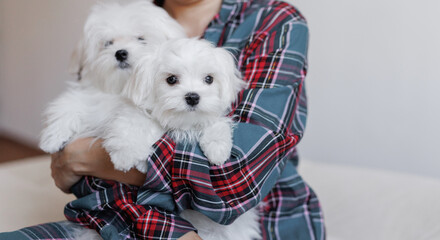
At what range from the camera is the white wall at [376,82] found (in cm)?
213

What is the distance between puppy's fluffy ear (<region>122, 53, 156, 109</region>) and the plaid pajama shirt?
4.5 inches

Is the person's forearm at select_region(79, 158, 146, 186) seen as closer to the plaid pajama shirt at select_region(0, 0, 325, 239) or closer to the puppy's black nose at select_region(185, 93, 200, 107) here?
the plaid pajama shirt at select_region(0, 0, 325, 239)

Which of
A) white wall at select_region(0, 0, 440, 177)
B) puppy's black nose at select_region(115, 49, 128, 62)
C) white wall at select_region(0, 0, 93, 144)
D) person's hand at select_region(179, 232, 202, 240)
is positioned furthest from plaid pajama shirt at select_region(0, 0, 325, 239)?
white wall at select_region(0, 0, 93, 144)

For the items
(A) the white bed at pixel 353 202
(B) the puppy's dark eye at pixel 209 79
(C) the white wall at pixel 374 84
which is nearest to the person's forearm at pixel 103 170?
(B) the puppy's dark eye at pixel 209 79

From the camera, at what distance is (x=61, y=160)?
4.22 feet

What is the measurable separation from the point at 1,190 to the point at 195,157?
113 cm

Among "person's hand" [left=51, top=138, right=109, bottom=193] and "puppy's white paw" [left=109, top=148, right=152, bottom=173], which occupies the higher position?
"puppy's white paw" [left=109, top=148, right=152, bottom=173]

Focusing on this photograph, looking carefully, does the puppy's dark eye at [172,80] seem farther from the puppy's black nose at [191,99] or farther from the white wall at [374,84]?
the white wall at [374,84]

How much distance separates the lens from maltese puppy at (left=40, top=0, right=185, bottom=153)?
4.10ft

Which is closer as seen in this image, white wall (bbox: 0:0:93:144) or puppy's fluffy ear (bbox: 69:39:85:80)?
puppy's fluffy ear (bbox: 69:39:85:80)

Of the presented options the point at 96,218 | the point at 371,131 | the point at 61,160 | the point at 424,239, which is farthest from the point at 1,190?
the point at 371,131

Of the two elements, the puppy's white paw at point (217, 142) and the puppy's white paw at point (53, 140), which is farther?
the puppy's white paw at point (53, 140)

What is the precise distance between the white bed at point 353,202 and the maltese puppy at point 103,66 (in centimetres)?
47

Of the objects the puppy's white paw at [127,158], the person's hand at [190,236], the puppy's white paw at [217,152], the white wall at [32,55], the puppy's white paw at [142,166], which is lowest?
the white wall at [32,55]
